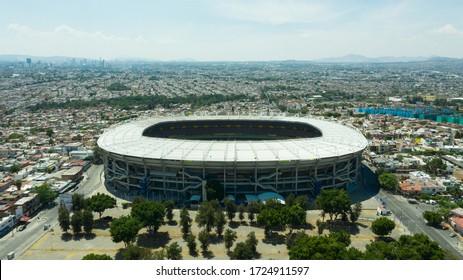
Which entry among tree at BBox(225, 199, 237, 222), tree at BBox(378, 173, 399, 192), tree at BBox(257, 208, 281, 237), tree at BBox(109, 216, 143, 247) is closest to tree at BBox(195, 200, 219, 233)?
tree at BBox(225, 199, 237, 222)

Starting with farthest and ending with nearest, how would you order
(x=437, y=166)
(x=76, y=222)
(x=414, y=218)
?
(x=437, y=166) < (x=414, y=218) < (x=76, y=222)

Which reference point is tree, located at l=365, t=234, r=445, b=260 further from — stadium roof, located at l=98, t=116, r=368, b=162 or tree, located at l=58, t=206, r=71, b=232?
tree, located at l=58, t=206, r=71, b=232

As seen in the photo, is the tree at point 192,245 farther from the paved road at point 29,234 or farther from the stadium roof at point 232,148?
the paved road at point 29,234

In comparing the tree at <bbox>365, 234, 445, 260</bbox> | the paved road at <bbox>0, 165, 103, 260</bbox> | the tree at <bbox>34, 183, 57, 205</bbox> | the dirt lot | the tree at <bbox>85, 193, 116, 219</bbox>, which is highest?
the tree at <bbox>365, 234, 445, 260</bbox>

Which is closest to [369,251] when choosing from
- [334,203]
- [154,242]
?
[334,203]

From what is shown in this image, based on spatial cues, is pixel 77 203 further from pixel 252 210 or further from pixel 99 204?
pixel 252 210

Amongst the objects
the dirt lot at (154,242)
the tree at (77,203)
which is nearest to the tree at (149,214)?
the dirt lot at (154,242)
